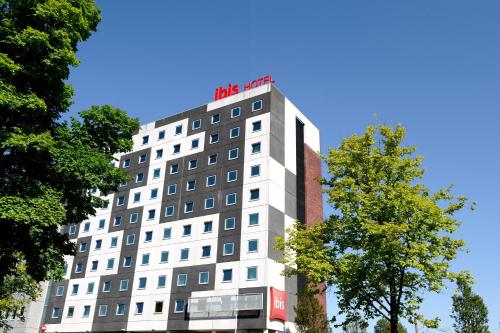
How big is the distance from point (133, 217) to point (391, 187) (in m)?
44.0

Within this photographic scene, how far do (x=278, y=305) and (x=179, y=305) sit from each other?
12239 millimetres

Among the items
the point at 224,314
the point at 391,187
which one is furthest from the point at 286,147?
the point at 391,187

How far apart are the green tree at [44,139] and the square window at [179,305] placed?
3097 centimetres

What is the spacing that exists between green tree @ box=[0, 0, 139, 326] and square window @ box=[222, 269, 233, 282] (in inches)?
1126

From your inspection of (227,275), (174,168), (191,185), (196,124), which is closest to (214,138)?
(196,124)

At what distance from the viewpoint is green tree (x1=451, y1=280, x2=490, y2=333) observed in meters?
47.3

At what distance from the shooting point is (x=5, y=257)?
68.4 ft

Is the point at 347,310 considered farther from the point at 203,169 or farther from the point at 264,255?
the point at 203,169

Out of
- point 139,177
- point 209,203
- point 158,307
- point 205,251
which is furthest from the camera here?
point 139,177

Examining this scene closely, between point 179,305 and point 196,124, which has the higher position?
point 196,124

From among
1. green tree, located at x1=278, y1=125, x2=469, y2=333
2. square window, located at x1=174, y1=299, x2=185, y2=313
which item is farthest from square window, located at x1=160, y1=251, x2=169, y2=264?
green tree, located at x1=278, y1=125, x2=469, y2=333

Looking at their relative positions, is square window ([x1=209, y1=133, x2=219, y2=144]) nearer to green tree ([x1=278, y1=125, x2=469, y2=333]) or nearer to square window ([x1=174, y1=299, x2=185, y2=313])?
square window ([x1=174, y1=299, x2=185, y2=313])

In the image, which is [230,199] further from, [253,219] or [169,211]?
[169,211]

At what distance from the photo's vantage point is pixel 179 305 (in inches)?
2040
